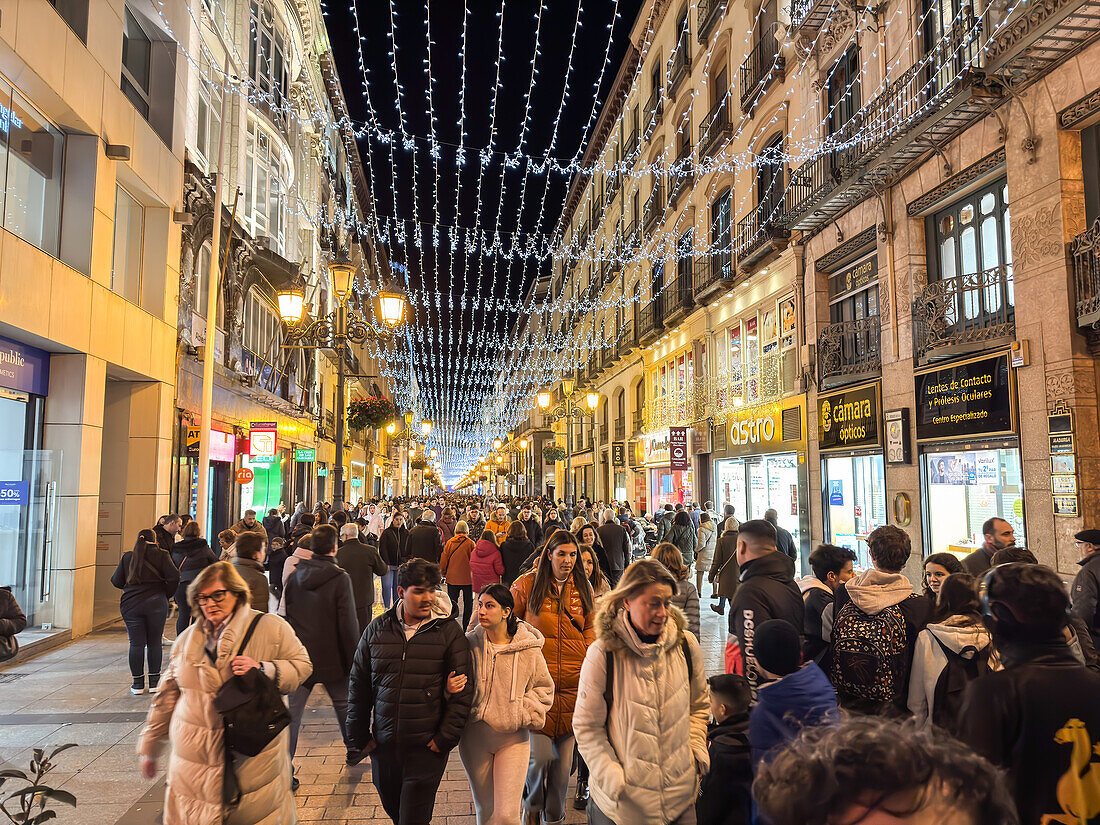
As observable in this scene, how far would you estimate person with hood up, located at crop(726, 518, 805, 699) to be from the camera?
416cm

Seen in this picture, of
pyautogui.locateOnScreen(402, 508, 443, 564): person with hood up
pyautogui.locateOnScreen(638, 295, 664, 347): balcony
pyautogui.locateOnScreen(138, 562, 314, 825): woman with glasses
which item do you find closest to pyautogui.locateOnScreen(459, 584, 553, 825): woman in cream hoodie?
pyautogui.locateOnScreen(138, 562, 314, 825): woman with glasses

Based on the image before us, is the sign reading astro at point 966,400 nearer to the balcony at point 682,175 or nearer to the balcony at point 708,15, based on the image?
the balcony at point 682,175

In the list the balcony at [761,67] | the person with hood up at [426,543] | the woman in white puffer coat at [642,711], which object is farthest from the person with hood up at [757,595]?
the balcony at [761,67]

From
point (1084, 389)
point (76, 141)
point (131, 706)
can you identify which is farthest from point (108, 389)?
point (1084, 389)

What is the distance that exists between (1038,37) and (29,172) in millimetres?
13565

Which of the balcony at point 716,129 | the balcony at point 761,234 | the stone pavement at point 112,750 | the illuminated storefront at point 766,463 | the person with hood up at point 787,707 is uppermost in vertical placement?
the balcony at point 716,129

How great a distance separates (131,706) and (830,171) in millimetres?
15575

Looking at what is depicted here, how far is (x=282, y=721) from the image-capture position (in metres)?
3.83

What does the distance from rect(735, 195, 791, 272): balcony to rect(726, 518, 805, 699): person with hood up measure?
1502 cm

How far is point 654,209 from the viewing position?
1258 inches

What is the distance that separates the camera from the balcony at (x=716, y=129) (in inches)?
896

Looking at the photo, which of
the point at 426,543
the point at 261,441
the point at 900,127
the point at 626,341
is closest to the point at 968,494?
the point at 900,127

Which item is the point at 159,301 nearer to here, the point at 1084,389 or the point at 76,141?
the point at 76,141

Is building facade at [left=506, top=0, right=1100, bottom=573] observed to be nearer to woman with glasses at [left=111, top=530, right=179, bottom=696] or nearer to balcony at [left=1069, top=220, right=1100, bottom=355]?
A: balcony at [left=1069, top=220, right=1100, bottom=355]
